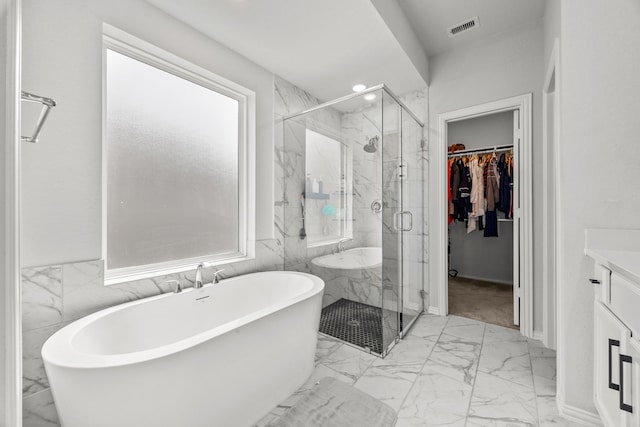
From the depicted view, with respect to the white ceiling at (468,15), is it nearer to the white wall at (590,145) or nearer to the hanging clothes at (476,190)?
the white wall at (590,145)

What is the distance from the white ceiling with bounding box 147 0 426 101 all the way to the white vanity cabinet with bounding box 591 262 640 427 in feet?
6.37

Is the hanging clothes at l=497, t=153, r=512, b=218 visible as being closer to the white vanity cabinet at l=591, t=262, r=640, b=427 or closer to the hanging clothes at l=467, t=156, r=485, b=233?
the hanging clothes at l=467, t=156, r=485, b=233

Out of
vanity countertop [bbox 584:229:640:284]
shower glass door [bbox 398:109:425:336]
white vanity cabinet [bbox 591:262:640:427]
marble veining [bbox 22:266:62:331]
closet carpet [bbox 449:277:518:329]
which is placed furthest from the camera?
closet carpet [bbox 449:277:518:329]

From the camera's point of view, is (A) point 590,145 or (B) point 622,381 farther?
(A) point 590,145

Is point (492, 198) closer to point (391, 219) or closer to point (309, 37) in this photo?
point (391, 219)

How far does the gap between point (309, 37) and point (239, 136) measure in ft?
3.22

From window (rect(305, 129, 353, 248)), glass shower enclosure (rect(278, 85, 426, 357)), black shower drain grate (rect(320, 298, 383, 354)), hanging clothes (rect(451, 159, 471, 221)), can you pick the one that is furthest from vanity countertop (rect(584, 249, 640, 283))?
hanging clothes (rect(451, 159, 471, 221))

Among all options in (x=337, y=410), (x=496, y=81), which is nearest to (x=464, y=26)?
(x=496, y=81)

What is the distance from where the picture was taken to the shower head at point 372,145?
7.59 ft

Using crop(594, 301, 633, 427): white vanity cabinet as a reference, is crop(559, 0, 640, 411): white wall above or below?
above

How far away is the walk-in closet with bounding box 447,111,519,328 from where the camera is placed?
3.79m

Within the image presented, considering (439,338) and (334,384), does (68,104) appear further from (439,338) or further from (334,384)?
(439,338)

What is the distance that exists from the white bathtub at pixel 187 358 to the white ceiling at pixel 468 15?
235 centimetres

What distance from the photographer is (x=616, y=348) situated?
1.13 m
